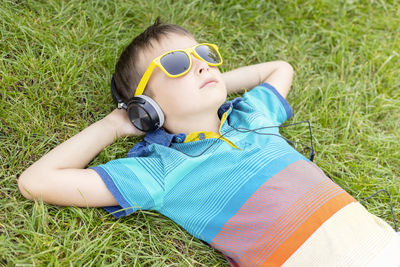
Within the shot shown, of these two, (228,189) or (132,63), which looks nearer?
(228,189)

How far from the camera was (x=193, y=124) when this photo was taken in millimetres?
2707

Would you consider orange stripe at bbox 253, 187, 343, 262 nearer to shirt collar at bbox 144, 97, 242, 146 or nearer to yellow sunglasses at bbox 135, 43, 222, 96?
shirt collar at bbox 144, 97, 242, 146

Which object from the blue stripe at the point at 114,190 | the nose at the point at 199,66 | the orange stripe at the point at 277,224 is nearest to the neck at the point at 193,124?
the nose at the point at 199,66

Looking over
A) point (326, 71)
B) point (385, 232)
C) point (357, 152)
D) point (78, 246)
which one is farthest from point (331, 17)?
point (78, 246)

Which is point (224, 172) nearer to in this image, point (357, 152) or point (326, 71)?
point (357, 152)

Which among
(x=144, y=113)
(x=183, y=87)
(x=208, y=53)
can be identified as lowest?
(x=144, y=113)

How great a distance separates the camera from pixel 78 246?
236 cm

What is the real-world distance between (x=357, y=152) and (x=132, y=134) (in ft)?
6.62

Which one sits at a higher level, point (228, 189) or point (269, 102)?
point (269, 102)

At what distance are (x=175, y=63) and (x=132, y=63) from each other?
395mm

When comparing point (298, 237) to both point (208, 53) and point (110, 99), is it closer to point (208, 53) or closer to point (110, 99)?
point (208, 53)

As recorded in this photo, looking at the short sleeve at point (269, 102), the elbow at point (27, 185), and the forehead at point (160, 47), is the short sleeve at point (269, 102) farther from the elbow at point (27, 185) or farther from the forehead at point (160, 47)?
the elbow at point (27, 185)

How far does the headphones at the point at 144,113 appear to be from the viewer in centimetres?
256

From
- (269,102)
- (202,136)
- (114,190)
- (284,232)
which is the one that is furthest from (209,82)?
(284,232)
